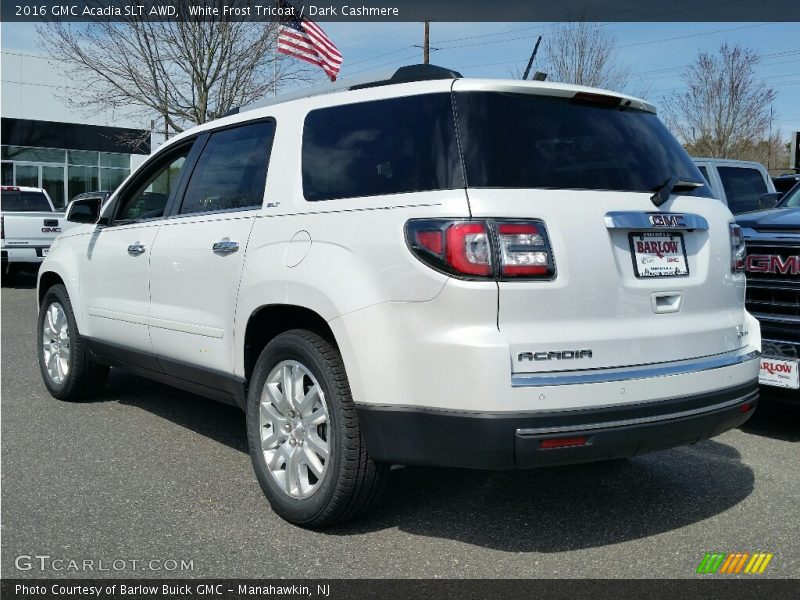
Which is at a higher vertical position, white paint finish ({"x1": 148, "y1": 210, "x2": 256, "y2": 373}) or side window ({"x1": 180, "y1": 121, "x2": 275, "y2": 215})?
side window ({"x1": 180, "y1": 121, "x2": 275, "y2": 215})

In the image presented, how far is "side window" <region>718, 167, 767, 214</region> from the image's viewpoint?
10.1m

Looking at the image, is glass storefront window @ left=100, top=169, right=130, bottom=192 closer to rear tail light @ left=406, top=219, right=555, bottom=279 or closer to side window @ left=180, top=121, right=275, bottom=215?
side window @ left=180, top=121, right=275, bottom=215

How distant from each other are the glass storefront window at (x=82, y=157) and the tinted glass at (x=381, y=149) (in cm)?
3560

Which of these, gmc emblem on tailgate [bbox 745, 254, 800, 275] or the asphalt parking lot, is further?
gmc emblem on tailgate [bbox 745, 254, 800, 275]

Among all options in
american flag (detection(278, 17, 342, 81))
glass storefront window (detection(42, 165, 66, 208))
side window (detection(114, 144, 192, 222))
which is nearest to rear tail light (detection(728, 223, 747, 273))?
side window (detection(114, 144, 192, 222))

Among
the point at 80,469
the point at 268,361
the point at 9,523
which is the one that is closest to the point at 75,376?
the point at 80,469

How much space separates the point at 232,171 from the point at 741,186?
750 cm

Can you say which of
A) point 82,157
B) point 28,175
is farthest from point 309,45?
point 82,157

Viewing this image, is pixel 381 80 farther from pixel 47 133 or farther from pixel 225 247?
pixel 47 133

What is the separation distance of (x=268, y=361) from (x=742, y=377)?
7.15ft

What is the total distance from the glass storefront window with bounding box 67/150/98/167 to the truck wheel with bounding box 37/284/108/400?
3254 centimetres

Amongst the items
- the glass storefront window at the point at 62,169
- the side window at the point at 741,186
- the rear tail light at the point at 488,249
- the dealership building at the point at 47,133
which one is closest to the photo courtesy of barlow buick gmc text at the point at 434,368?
the rear tail light at the point at 488,249

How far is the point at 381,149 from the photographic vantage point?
12.2ft

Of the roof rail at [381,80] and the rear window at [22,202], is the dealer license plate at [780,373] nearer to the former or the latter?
the roof rail at [381,80]
